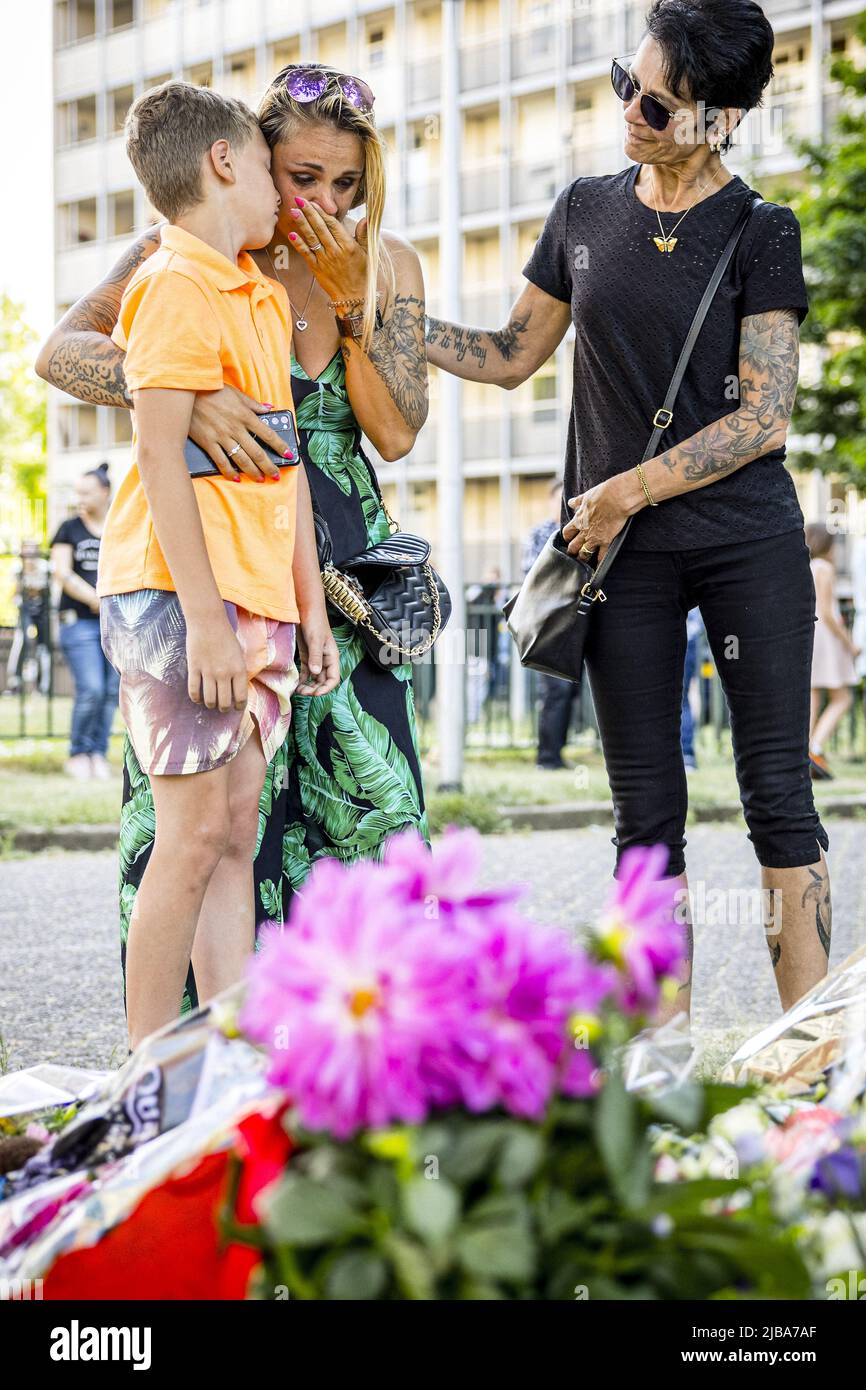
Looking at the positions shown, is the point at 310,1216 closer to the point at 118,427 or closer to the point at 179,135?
the point at 179,135

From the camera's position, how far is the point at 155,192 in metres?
2.58

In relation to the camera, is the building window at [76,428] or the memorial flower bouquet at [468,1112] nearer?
the memorial flower bouquet at [468,1112]

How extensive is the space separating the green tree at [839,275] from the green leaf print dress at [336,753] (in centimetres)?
1570

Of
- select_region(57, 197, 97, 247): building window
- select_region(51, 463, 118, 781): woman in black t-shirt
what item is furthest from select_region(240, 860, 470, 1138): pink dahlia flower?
select_region(57, 197, 97, 247): building window

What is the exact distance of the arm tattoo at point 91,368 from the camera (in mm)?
2736

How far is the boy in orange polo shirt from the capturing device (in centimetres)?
240

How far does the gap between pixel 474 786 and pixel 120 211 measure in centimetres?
A: 3469

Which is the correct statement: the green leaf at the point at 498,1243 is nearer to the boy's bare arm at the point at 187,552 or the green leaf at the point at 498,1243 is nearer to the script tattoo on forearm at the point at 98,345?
the boy's bare arm at the point at 187,552

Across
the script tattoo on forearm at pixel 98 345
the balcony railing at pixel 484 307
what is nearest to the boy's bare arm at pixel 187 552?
the script tattoo on forearm at pixel 98 345

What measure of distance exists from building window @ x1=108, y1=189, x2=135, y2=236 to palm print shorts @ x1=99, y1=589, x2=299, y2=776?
134ft

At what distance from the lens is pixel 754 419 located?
115 inches

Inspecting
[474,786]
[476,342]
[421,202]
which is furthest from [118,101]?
[476,342]

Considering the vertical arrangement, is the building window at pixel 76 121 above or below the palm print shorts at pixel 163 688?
above
